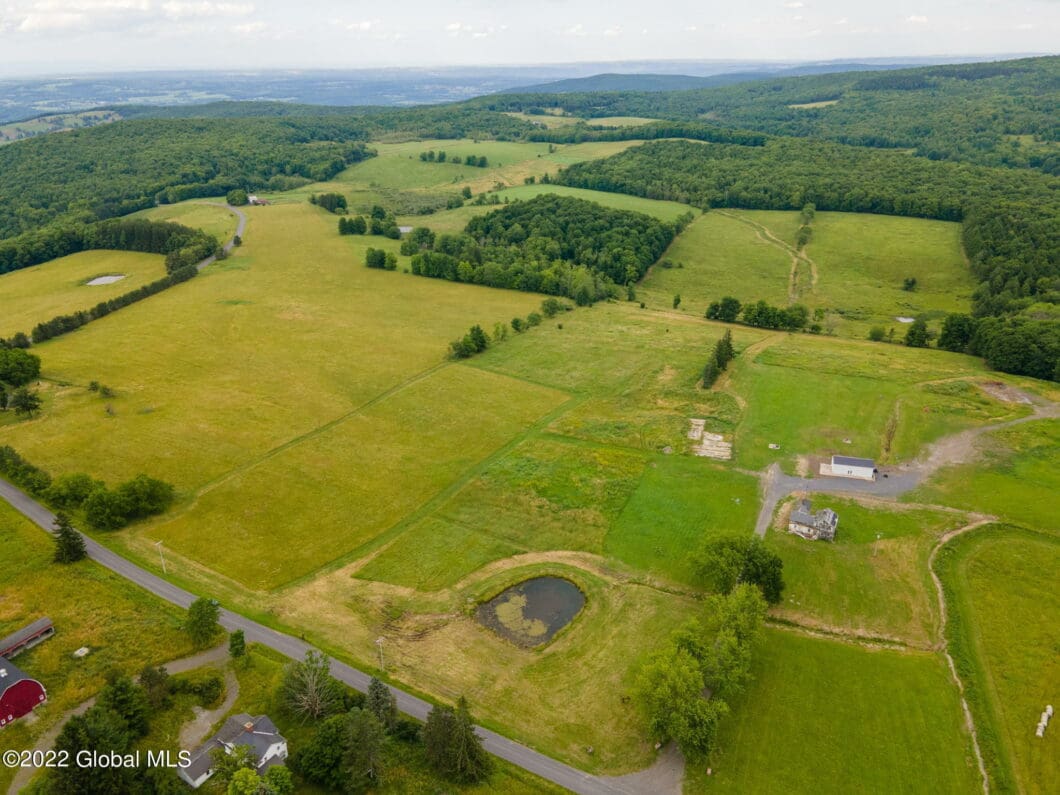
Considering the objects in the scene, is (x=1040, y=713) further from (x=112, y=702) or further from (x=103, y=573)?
(x=103, y=573)

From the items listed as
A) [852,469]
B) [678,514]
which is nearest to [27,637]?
[678,514]

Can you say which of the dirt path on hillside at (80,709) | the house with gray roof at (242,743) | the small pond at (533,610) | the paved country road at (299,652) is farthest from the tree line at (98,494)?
the small pond at (533,610)

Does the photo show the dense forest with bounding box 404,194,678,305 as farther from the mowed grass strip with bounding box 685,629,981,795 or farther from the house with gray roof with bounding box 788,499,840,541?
the mowed grass strip with bounding box 685,629,981,795

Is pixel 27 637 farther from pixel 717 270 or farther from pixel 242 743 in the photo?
pixel 717 270

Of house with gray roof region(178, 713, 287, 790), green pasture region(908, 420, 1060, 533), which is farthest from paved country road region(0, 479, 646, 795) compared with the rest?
green pasture region(908, 420, 1060, 533)

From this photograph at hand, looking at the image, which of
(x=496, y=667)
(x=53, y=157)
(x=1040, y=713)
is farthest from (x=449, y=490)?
(x=53, y=157)

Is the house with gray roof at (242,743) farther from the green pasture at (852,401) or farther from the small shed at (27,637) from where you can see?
the green pasture at (852,401)
